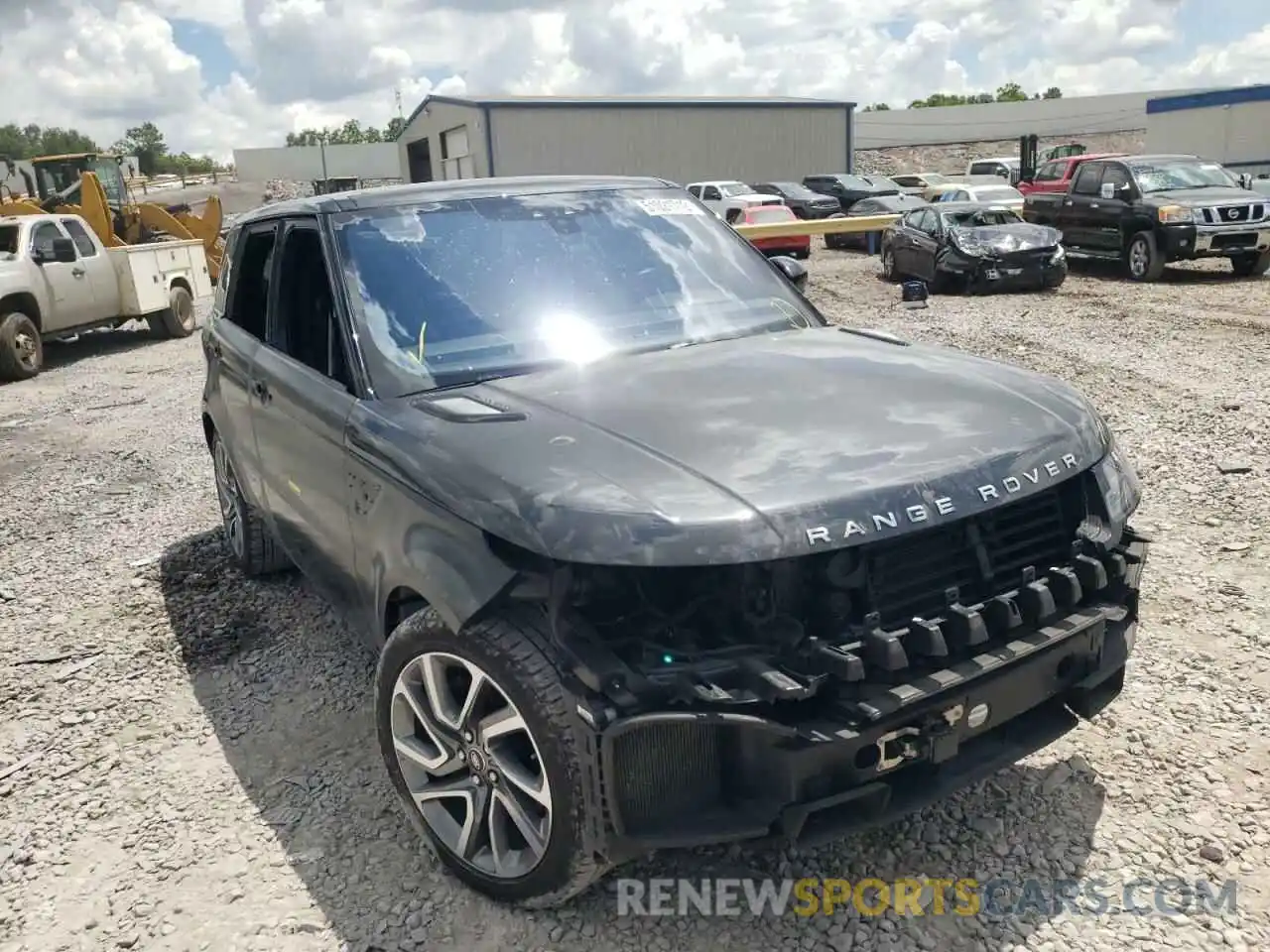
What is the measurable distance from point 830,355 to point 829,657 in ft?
4.39

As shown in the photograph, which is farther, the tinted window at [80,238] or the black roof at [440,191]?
the tinted window at [80,238]

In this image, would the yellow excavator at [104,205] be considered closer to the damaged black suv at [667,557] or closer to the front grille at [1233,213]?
the front grille at [1233,213]

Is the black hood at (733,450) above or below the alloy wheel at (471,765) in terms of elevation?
above

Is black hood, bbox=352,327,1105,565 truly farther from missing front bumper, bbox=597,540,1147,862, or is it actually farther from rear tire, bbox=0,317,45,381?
rear tire, bbox=0,317,45,381

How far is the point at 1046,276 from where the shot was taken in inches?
565

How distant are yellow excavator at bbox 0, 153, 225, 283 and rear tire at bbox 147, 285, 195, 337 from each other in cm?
244

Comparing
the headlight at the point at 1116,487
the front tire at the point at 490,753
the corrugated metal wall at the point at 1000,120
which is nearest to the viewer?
the front tire at the point at 490,753

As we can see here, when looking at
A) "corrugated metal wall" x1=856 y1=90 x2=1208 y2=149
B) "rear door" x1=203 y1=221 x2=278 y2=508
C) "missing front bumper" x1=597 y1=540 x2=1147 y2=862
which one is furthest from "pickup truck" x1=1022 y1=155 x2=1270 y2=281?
"corrugated metal wall" x1=856 y1=90 x2=1208 y2=149

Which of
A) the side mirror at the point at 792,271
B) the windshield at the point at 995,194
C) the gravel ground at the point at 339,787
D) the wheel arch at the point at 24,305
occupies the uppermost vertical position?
the windshield at the point at 995,194

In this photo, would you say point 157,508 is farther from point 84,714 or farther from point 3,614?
point 84,714

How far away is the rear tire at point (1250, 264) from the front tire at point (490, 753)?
1520 cm

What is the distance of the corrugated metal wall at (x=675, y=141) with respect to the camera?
3641cm

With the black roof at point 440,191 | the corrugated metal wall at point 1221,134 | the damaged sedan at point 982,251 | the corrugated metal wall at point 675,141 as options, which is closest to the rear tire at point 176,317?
the damaged sedan at point 982,251

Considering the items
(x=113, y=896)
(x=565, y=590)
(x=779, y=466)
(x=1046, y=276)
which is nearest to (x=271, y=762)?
(x=113, y=896)
